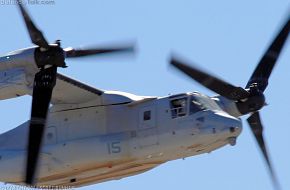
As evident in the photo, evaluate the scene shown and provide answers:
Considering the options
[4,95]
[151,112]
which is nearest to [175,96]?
[151,112]

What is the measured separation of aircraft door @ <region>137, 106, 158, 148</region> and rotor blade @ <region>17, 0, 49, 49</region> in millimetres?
4535

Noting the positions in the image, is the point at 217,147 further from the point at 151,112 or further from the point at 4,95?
the point at 4,95

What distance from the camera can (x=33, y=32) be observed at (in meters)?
34.9

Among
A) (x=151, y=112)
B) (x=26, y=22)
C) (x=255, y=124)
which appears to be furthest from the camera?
(x=255, y=124)

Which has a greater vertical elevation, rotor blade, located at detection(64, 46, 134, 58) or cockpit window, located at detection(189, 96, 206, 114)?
rotor blade, located at detection(64, 46, 134, 58)

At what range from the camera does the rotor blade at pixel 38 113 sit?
1384 inches

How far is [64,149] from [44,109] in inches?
91.8

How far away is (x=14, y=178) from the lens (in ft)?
124

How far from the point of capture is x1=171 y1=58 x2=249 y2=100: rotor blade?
3847cm

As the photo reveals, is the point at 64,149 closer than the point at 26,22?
No

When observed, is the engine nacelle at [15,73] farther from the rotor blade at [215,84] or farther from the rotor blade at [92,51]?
the rotor blade at [215,84]

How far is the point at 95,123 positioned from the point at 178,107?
3.04 meters

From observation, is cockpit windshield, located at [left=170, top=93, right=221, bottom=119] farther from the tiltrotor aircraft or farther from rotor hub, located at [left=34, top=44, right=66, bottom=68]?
rotor hub, located at [left=34, top=44, right=66, bottom=68]

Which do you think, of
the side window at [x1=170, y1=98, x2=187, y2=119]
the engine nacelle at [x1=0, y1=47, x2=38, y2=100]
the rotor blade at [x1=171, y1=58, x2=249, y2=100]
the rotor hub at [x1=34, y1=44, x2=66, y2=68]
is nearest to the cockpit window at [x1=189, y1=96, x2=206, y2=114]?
the side window at [x1=170, y1=98, x2=187, y2=119]
